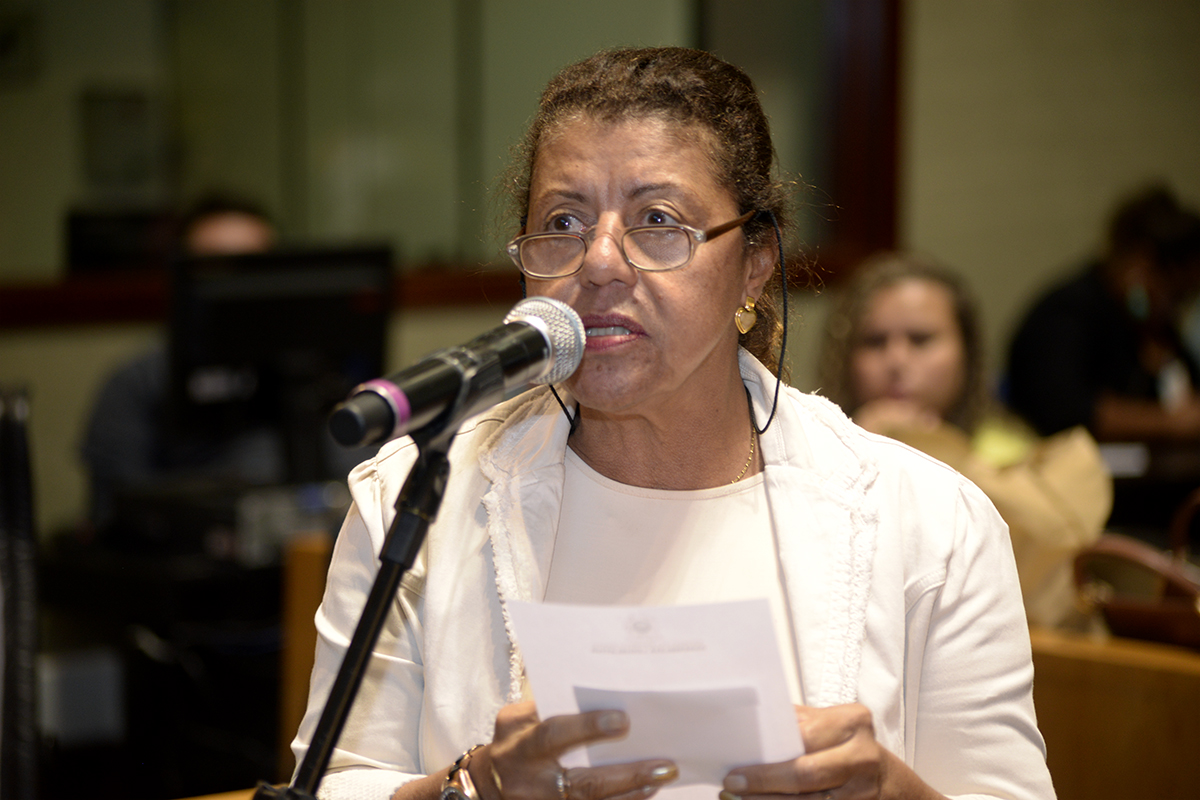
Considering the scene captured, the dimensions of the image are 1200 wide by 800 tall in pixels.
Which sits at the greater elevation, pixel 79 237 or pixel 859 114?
pixel 859 114

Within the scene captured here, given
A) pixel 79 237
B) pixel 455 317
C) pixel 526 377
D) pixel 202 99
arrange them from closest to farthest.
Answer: pixel 526 377, pixel 79 237, pixel 455 317, pixel 202 99

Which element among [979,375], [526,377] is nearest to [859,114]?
[979,375]

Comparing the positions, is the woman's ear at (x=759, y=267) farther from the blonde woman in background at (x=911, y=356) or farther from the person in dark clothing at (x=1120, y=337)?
the person in dark clothing at (x=1120, y=337)

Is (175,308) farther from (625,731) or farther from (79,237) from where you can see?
(625,731)

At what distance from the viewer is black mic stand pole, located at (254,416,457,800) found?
0.83 meters

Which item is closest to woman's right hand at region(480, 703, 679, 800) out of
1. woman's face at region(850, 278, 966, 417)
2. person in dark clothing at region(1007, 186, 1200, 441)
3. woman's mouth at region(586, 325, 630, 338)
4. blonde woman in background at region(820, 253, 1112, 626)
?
woman's mouth at region(586, 325, 630, 338)

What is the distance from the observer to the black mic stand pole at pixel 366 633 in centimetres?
83

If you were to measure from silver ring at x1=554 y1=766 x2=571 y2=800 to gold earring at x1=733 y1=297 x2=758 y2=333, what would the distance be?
21.9 inches

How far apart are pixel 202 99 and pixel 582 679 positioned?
15.0 ft

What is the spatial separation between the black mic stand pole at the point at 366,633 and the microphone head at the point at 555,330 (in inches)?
5.3

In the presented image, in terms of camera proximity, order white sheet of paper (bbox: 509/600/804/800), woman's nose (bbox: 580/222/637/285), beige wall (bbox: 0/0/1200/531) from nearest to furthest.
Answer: white sheet of paper (bbox: 509/600/804/800)
woman's nose (bbox: 580/222/637/285)
beige wall (bbox: 0/0/1200/531)

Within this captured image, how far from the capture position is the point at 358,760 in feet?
4.04

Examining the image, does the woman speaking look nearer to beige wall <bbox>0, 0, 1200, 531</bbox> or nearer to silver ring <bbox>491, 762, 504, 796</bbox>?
silver ring <bbox>491, 762, 504, 796</bbox>

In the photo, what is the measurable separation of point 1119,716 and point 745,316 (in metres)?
1.03
